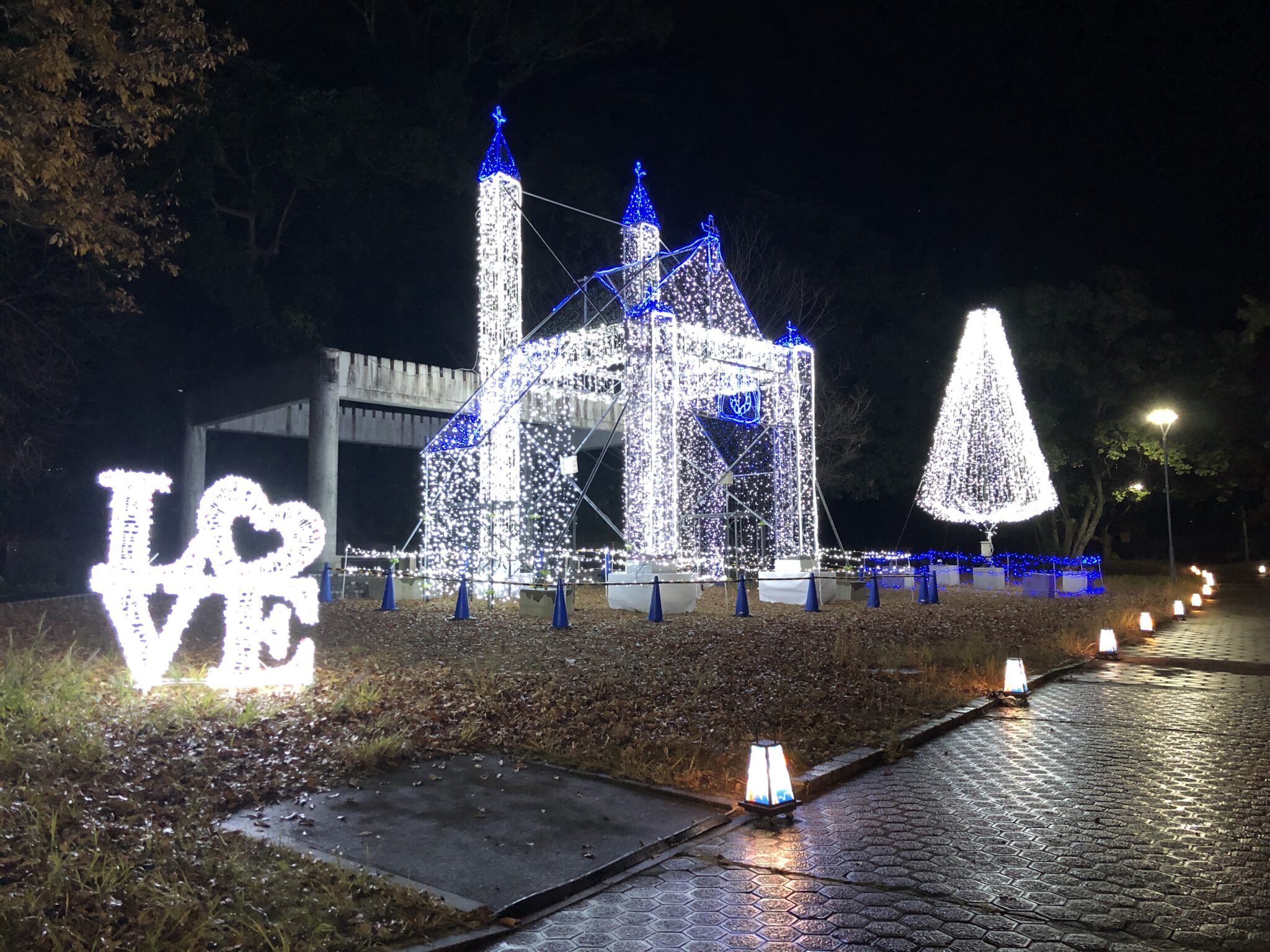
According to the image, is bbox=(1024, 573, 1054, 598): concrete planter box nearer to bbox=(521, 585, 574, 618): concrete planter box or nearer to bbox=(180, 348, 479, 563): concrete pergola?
bbox=(521, 585, 574, 618): concrete planter box

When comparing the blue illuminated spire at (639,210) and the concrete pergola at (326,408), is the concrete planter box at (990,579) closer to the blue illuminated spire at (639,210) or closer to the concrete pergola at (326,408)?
the blue illuminated spire at (639,210)

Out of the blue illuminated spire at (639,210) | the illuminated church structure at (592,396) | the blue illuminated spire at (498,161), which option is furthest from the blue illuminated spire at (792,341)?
the blue illuminated spire at (498,161)

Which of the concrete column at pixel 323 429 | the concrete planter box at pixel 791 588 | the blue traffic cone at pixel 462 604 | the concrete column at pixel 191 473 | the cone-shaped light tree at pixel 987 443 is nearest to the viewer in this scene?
the blue traffic cone at pixel 462 604

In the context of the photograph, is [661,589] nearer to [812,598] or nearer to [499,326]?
[812,598]

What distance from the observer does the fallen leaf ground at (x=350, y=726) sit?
164 inches

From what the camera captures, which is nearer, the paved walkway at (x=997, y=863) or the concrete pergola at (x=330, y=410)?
the paved walkway at (x=997, y=863)

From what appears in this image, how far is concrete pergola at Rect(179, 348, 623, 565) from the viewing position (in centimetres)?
2167

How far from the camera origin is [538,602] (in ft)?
55.7

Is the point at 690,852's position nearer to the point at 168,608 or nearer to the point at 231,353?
the point at 168,608

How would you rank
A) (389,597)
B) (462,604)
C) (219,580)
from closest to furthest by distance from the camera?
(219,580)
(462,604)
(389,597)

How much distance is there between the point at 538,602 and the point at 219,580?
8174 mm

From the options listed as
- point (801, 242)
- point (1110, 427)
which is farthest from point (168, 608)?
A: point (1110, 427)

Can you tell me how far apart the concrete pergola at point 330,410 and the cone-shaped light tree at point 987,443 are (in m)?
9.77

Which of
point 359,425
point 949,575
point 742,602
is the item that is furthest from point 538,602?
point 949,575
